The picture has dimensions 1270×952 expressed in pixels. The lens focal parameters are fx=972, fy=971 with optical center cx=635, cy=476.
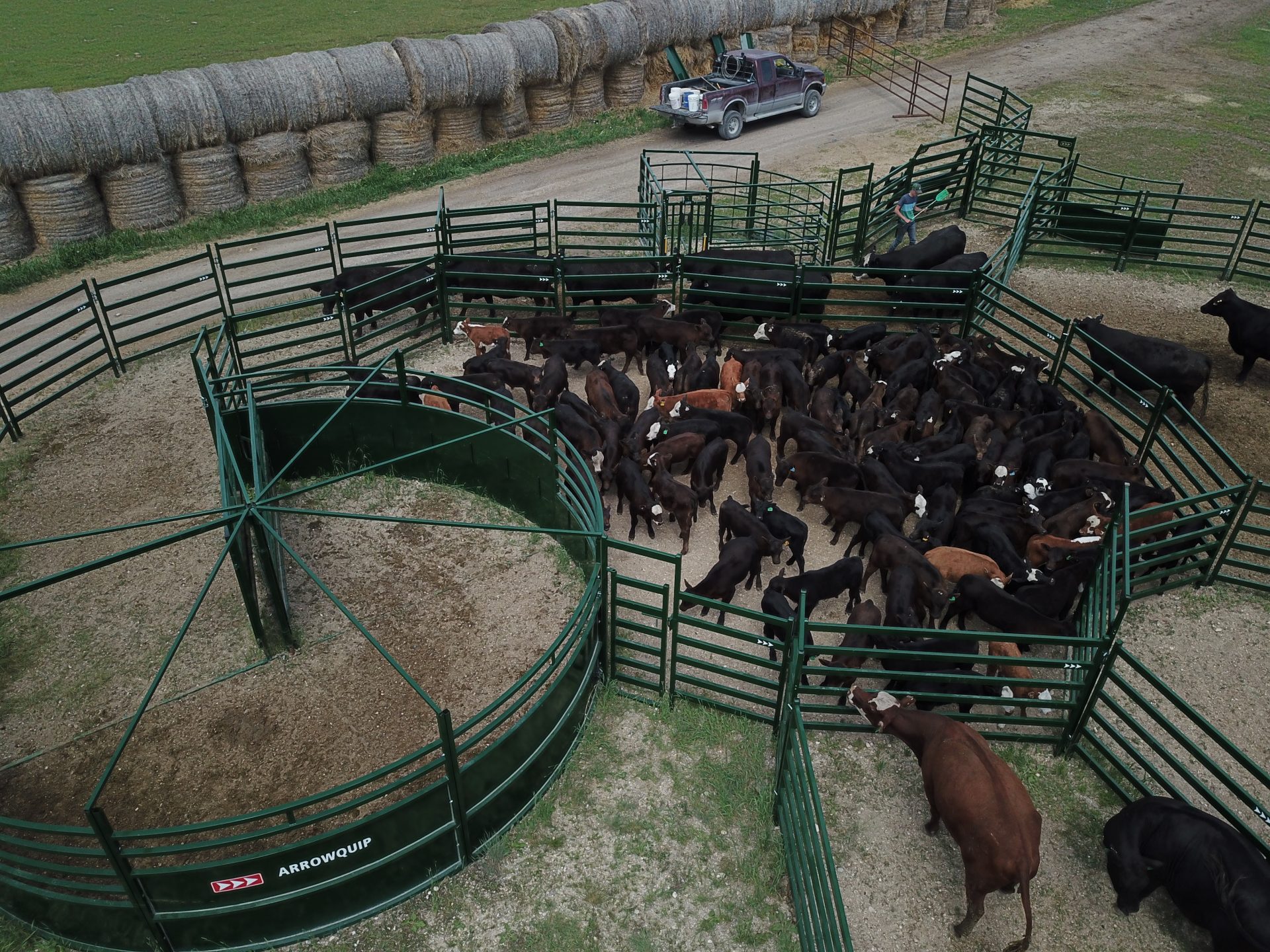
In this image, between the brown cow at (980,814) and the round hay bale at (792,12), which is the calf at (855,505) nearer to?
the brown cow at (980,814)

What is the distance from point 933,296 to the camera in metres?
15.4

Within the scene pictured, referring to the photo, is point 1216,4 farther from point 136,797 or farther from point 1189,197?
point 136,797

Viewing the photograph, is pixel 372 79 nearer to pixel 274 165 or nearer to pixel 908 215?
pixel 274 165

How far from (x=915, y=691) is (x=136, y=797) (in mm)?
7033

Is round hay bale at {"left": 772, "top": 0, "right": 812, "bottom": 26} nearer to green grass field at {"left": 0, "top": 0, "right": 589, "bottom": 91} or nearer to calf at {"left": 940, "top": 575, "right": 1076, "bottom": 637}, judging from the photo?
green grass field at {"left": 0, "top": 0, "right": 589, "bottom": 91}

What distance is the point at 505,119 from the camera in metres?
24.1

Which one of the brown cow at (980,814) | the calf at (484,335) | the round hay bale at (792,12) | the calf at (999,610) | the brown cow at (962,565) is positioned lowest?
the calf at (484,335)

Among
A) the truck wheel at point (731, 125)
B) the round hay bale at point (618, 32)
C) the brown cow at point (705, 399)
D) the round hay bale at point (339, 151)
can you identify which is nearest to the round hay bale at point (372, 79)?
the round hay bale at point (339, 151)

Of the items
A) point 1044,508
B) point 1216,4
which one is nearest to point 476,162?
point 1044,508

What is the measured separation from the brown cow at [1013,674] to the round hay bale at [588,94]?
66.6ft

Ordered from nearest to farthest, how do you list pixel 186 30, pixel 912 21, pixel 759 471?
pixel 759 471, pixel 186 30, pixel 912 21

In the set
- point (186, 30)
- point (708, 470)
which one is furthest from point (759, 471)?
point (186, 30)

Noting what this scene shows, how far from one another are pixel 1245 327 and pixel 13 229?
21025mm

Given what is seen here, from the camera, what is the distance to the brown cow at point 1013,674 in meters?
8.78
